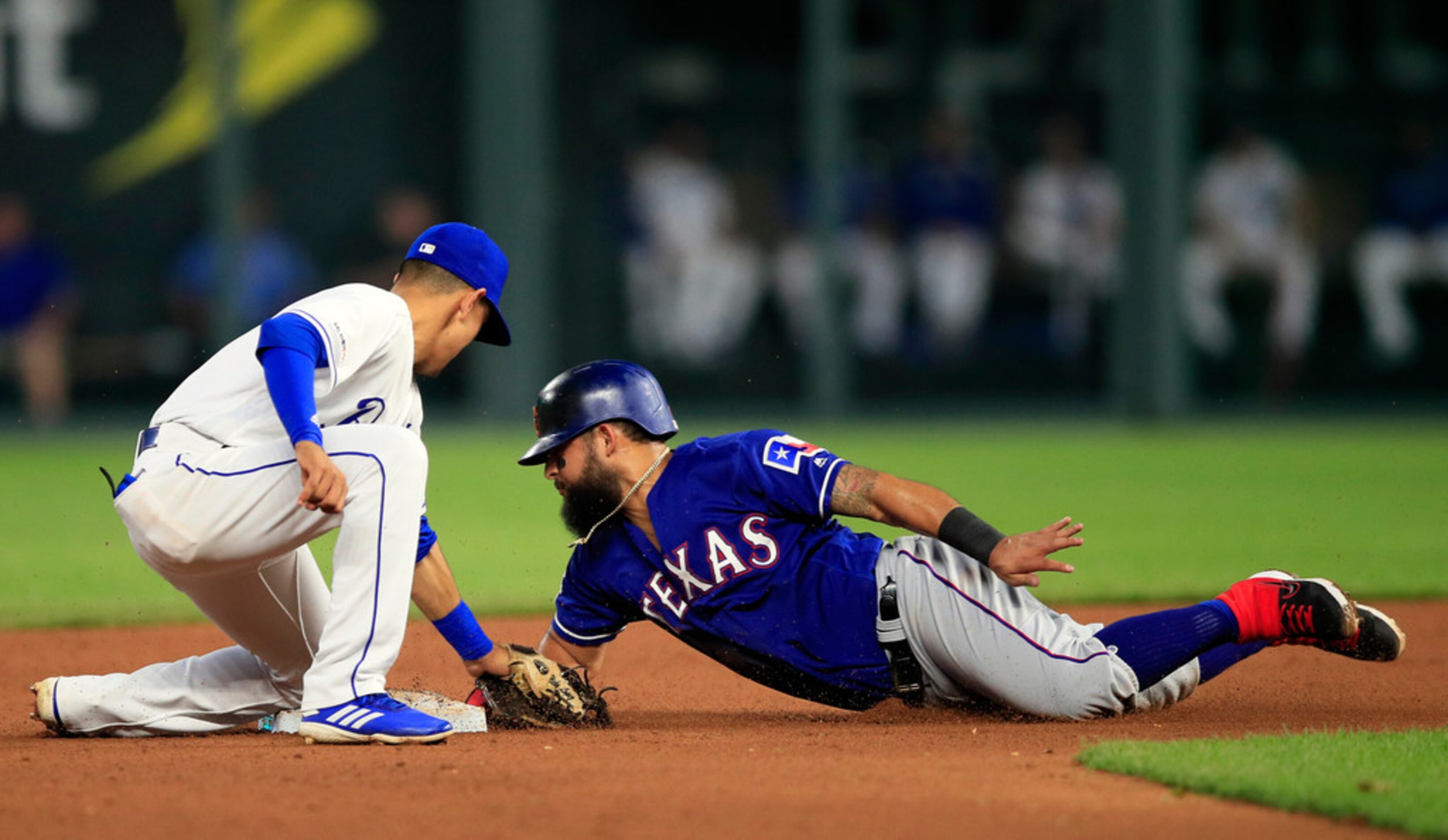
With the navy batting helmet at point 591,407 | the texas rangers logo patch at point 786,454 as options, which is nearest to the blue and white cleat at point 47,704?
the navy batting helmet at point 591,407

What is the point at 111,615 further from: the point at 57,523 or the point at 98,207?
the point at 98,207

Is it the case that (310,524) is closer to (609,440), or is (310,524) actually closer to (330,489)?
(330,489)

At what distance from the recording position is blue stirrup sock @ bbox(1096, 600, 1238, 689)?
13.9 ft

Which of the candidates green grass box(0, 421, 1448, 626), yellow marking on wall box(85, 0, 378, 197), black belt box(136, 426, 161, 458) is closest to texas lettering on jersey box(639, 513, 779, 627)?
black belt box(136, 426, 161, 458)

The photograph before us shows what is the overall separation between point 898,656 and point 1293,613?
932mm

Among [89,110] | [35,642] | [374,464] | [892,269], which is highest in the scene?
[89,110]

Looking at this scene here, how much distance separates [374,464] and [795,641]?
1066 millimetres

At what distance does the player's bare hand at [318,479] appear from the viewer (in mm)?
3730

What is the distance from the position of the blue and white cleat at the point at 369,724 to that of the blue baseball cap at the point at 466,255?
0.98 m

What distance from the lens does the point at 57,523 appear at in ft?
30.5

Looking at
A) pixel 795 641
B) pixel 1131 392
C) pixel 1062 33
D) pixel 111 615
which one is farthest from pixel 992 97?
pixel 795 641

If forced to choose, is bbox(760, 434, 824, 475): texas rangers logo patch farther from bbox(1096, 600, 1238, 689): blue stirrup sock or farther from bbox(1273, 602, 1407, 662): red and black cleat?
bbox(1273, 602, 1407, 662): red and black cleat

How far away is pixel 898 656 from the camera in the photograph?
429 cm

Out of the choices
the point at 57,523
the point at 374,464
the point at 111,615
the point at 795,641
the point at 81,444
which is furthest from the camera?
the point at 81,444
